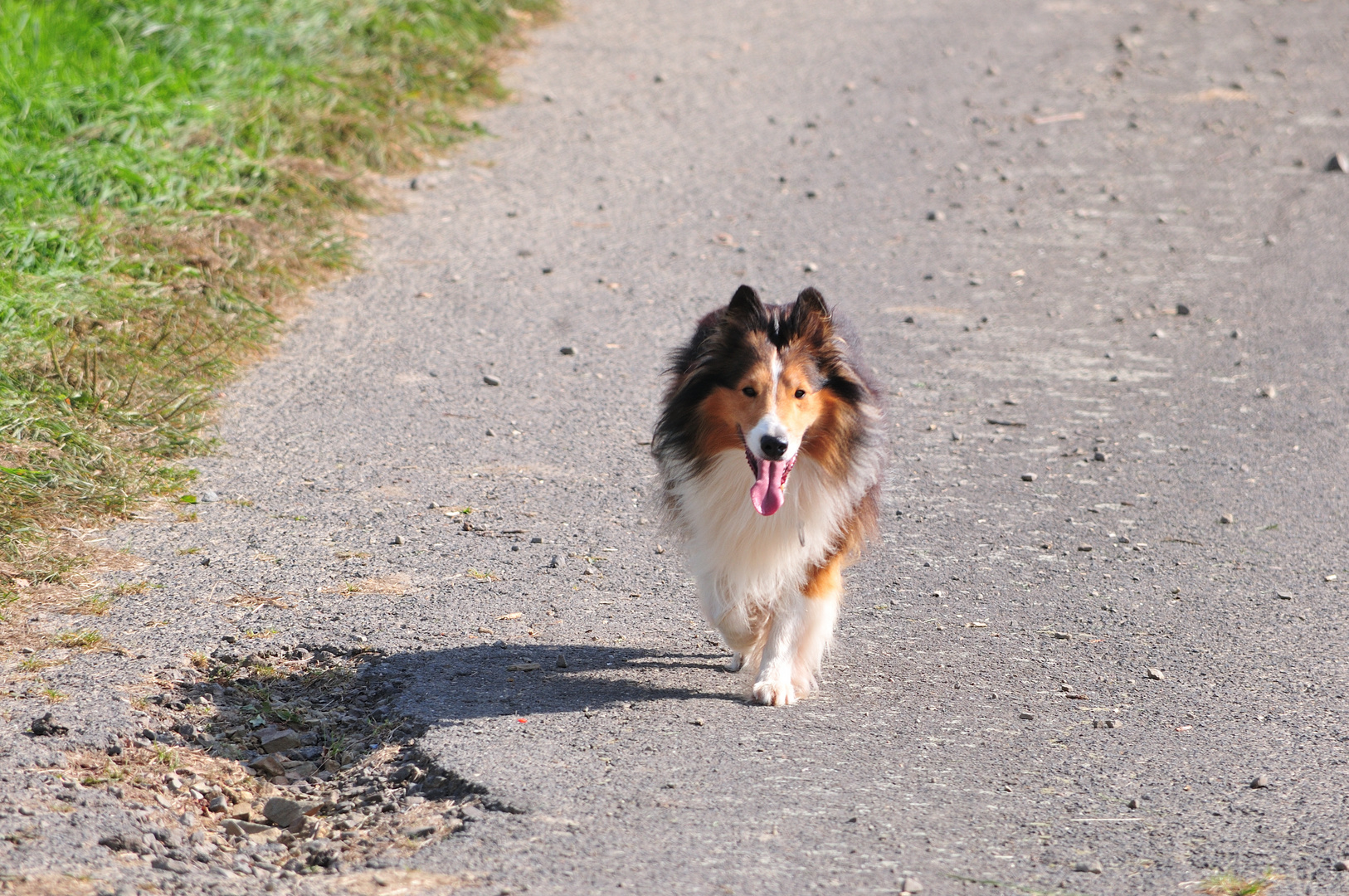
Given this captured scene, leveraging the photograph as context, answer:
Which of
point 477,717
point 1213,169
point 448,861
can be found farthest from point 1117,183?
point 448,861

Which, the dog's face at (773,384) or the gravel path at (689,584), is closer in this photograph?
the gravel path at (689,584)

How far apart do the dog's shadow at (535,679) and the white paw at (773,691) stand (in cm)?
11

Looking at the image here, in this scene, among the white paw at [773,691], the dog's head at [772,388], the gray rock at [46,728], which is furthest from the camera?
the white paw at [773,691]

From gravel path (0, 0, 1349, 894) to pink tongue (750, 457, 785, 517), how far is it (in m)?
0.69

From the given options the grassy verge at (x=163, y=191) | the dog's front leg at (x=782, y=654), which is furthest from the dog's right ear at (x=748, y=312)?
the grassy verge at (x=163, y=191)

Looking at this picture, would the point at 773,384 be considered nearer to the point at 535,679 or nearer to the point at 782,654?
the point at 782,654

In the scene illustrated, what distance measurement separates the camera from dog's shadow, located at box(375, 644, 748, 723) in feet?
13.9

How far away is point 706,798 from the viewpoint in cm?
374

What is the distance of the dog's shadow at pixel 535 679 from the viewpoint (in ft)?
13.9

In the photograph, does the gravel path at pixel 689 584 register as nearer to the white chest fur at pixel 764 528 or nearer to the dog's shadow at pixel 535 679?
the dog's shadow at pixel 535 679

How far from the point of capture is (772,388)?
4.14m

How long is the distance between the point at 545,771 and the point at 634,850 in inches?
18.1

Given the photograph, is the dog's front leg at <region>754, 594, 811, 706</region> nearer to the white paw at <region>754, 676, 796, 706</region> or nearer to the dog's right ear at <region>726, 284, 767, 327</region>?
the white paw at <region>754, 676, 796, 706</region>

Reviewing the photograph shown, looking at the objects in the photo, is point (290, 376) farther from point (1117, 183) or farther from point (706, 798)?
point (1117, 183)
